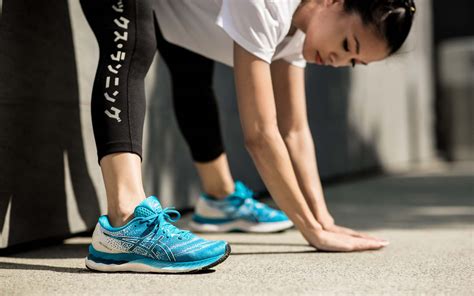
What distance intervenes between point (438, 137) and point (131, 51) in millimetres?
8192

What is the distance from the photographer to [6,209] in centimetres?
224

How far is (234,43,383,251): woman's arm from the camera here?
219 cm

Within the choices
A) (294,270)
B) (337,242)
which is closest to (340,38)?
(337,242)

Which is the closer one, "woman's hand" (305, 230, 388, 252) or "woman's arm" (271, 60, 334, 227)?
"woman's hand" (305, 230, 388, 252)

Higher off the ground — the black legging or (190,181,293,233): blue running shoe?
the black legging

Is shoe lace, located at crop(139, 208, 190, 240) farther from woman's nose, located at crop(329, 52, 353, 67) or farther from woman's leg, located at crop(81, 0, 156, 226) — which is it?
woman's nose, located at crop(329, 52, 353, 67)

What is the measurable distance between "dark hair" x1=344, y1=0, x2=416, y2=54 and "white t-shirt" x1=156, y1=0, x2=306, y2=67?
203 mm

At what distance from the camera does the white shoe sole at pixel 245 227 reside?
2857 millimetres

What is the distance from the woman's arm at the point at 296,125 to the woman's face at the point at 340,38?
25 centimetres

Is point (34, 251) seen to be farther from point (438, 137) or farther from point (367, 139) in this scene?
point (438, 137)

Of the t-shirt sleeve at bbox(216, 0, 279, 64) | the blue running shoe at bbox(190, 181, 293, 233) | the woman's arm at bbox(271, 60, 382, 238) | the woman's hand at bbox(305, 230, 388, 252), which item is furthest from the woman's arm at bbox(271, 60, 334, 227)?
the t-shirt sleeve at bbox(216, 0, 279, 64)

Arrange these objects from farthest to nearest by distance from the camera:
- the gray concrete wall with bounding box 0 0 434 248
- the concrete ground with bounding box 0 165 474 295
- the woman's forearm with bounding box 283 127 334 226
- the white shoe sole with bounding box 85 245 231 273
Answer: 1. the woman's forearm with bounding box 283 127 334 226
2. the gray concrete wall with bounding box 0 0 434 248
3. the white shoe sole with bounding box 85 245 231 273
4. the concrete ground with bounding box 0 165 474 295

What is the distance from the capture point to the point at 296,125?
267cm

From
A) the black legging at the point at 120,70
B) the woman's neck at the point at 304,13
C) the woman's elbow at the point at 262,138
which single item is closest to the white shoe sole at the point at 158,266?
the black legging at the point at 120,70
